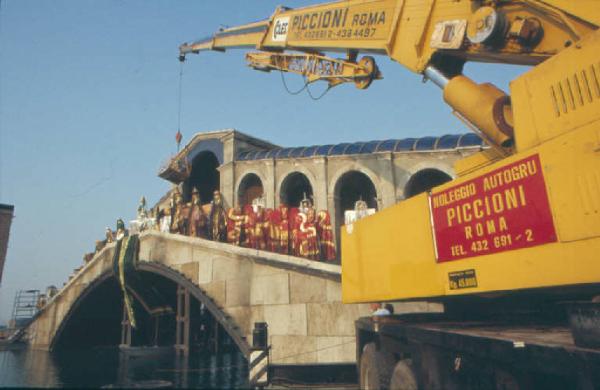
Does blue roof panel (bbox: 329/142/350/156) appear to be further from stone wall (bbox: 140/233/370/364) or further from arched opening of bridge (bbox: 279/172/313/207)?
stone wall (bbox: 140/233/370/364)

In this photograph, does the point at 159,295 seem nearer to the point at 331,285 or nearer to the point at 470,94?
the point at 331,285

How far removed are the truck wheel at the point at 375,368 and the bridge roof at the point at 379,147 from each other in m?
20.0

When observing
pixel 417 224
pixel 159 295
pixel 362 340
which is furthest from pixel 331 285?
pixel 159 295

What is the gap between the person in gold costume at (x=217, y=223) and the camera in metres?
22.0

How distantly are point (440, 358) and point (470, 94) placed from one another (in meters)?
Answer: 4.82

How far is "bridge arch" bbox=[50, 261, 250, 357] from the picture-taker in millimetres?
16203

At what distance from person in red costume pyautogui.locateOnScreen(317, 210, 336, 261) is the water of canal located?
703 cm

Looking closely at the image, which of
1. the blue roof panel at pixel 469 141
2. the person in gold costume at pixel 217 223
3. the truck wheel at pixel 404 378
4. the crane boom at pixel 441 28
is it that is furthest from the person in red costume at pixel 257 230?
the truck wheel at pixel 404 378

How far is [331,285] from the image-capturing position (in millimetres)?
14555

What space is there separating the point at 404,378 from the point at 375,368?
5.24ft

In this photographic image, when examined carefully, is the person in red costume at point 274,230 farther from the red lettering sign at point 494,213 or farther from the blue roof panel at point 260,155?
the red lettering sign at point 494,213

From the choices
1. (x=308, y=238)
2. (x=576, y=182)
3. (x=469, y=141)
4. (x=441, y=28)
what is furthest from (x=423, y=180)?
(x=576, y=182)

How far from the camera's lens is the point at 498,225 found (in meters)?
5.45

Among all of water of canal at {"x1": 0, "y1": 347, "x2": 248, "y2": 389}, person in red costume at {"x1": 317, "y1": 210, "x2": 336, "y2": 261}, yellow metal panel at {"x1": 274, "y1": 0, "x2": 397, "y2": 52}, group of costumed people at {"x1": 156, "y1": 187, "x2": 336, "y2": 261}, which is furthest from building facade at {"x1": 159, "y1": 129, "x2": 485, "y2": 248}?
yellow metal panel at {"x1": 274, "y1": 0, "x2": 397, "y2": 52}
